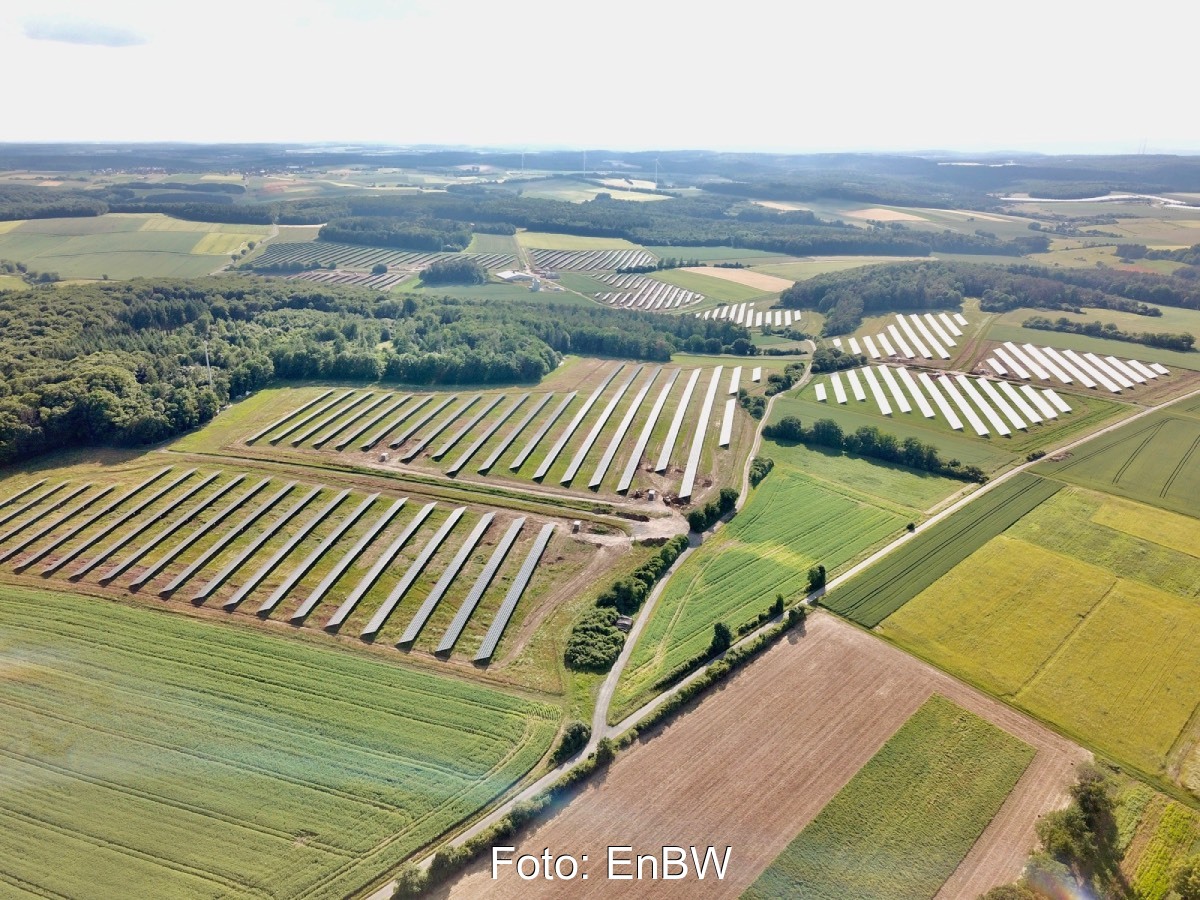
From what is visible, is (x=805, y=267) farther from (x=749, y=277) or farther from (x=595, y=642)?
(x=595, y=642)

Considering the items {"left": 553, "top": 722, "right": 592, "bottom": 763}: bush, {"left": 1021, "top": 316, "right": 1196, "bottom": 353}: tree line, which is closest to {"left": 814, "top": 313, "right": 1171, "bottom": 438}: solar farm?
{"left": 1021, "top": 316, "right": 1196, "bottom": 353}: tree line

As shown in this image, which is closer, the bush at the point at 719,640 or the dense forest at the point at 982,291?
the bush at the point at 719,640

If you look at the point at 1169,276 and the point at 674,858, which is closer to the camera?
the point at 674,858

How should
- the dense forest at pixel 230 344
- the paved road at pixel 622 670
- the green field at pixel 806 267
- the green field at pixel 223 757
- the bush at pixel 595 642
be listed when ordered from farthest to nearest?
the green field at pixel 806 267 → the dense forest at pixel 230 344 → the bush at pixel 595 642 → the paved road at pixel 622 670 → the green field at pixel 223 757

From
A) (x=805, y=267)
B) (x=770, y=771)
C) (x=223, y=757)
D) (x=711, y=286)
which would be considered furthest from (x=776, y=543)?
(x=805, y=267)

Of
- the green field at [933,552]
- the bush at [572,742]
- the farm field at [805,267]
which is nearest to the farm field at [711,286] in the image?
the farm field at [805,267]

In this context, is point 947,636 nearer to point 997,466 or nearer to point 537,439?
point 997,466

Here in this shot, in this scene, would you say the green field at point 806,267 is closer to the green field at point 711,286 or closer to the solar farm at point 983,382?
the green field at point 711,286

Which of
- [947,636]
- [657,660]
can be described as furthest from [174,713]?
[947,636]
